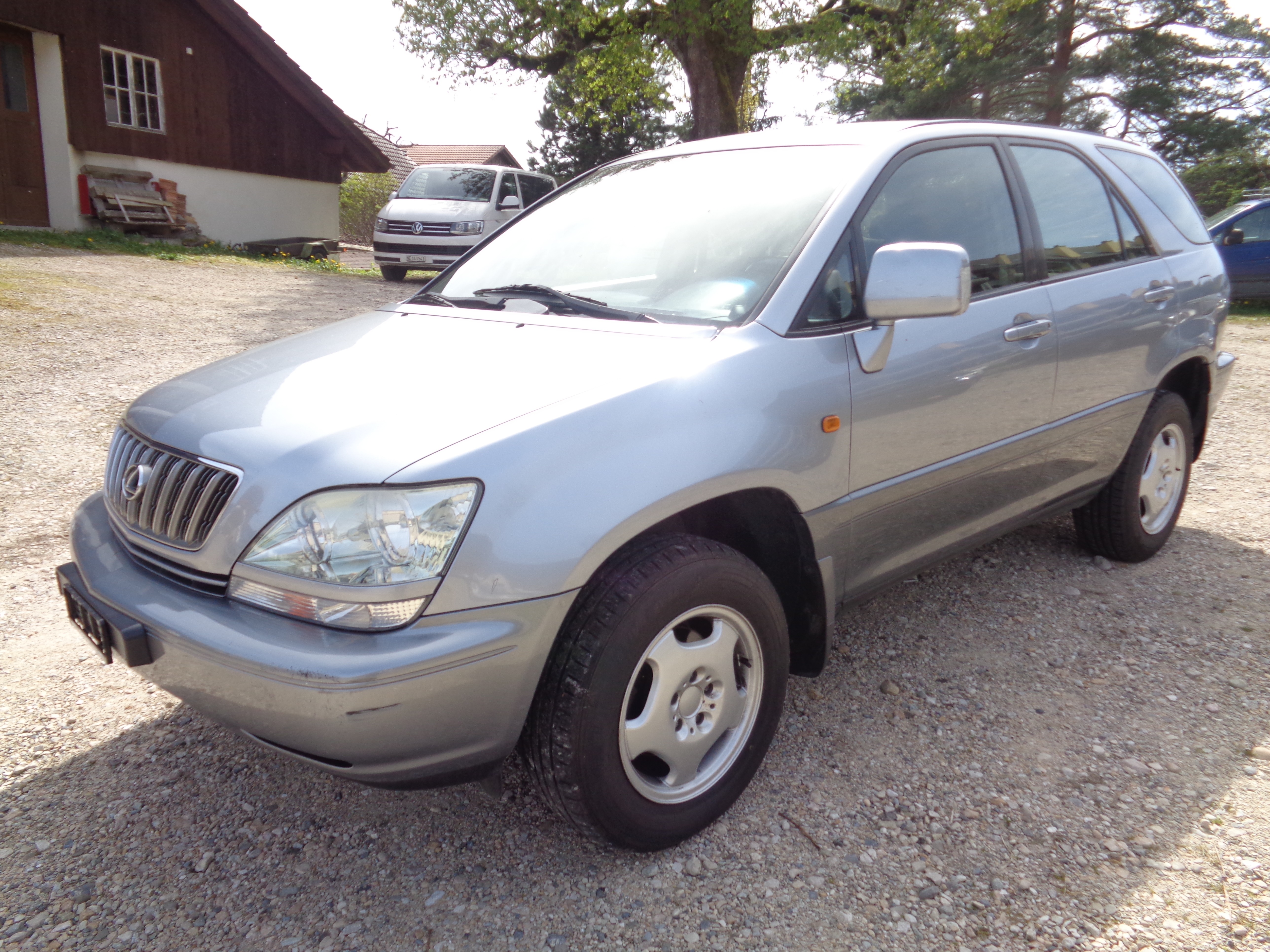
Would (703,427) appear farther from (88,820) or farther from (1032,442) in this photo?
(88,820)

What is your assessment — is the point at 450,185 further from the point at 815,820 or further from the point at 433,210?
the point at 815,820

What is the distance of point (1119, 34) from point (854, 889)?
78.0 feet

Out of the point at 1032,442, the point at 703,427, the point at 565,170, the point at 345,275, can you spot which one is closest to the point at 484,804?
the point at 703,427

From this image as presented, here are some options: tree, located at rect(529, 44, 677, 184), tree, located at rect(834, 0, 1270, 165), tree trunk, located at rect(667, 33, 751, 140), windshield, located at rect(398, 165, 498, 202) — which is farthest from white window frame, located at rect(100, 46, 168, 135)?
tree, located at rect(834, 0, 1270, 165)

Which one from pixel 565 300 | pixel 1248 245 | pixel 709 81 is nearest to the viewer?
pixel 565 300

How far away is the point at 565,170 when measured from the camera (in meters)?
36.3

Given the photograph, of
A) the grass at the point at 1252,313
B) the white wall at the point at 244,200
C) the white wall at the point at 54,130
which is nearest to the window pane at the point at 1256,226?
the grass at the point at 1252,313

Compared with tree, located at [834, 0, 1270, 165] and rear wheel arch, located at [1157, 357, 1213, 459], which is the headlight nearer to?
rear wheel arch, located at [1157, 357, 1213, 459]

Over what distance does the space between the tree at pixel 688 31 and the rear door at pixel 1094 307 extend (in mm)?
12216

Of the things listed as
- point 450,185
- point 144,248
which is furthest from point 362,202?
point 144,248

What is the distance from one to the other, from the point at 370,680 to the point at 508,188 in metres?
14.4

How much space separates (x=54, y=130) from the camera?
47.2 feet

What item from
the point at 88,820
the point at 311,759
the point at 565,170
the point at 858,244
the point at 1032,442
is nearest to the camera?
the point at 311,759

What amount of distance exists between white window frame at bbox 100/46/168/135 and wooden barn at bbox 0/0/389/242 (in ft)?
0.08
